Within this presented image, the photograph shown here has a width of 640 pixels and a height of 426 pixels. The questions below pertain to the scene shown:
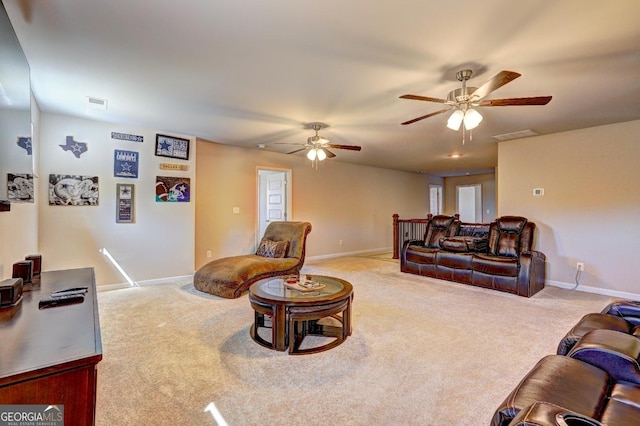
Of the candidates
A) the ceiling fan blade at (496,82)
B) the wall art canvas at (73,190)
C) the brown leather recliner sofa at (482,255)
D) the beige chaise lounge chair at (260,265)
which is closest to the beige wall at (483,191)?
the brown leather recliner sofa at (482,255)

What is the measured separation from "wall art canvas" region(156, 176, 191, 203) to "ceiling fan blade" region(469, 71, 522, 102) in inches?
171

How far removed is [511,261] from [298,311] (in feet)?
11.5

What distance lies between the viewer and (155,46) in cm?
233

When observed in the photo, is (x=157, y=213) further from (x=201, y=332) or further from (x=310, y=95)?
(x=310, y=95)

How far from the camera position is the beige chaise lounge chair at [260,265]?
4094 millimetres

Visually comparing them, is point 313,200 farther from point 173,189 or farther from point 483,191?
point 483,191

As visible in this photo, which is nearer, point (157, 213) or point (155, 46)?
point (155, 46)

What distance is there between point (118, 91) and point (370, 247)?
6.69m

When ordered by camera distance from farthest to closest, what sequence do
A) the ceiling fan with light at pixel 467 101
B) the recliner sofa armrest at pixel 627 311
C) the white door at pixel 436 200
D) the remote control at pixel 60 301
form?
1. the white door at pixel 436 200
2. the ceiling fan with light at pixel 467 101
3. the recliner sofa armrest at pixel 627 311
4. the remote control at pixel 60 301

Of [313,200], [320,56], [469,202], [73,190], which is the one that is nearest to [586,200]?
[320,56]

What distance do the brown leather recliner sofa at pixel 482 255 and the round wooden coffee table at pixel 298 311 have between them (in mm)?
2796

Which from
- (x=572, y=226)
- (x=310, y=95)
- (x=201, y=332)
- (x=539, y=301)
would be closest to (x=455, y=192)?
(x=572, y=226)

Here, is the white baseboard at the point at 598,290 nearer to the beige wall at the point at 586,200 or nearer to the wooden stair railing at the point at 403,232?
the beige wall at the point at 586,200

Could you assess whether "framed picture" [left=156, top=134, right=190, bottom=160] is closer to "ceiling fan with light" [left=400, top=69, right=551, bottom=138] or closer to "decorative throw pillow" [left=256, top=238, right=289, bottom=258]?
"decorative throw pillow" [left=256, top=238, right=289, bottom=258]
